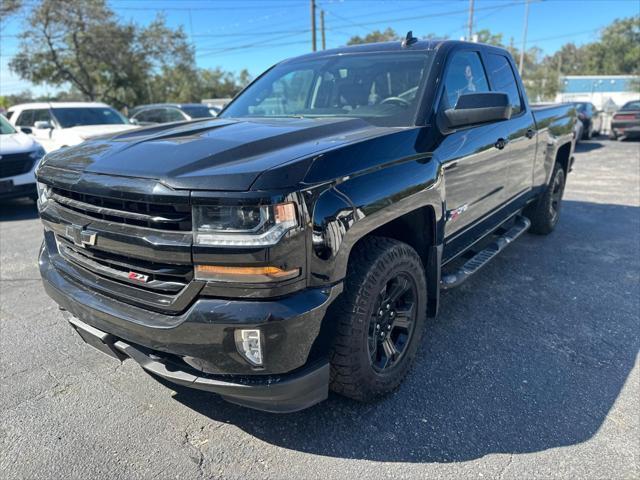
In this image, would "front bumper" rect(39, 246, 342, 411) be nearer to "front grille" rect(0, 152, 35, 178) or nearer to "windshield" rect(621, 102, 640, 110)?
"front grille" rect(0, 152, 35, 178)

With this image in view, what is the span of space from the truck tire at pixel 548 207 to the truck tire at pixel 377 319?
3397 millimetres

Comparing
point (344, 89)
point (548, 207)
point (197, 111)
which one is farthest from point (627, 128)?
point (344, 89)

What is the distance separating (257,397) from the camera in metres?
1.96

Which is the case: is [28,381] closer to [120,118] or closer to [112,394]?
[112,394]

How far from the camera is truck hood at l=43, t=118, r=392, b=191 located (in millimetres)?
1881

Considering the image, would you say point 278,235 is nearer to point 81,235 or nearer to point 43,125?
point 81,235

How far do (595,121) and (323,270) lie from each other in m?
20.7

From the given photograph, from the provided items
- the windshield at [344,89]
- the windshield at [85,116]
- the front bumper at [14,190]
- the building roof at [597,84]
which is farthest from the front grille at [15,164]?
the building roof at [597,84]

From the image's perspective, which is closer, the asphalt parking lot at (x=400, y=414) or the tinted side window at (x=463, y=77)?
the asphalt parking lot at (x=400, y=414)

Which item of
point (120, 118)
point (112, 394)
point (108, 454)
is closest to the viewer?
point (108, 454)

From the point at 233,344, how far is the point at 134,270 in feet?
1.91

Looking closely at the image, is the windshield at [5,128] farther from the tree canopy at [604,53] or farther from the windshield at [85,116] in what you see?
the tree canopy at [604,53]

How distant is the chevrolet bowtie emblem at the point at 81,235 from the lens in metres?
2.16

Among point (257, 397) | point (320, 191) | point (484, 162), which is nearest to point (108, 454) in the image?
point (257, 397)
